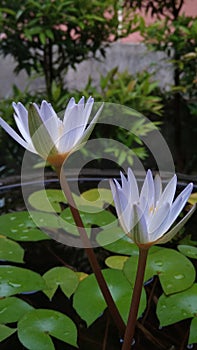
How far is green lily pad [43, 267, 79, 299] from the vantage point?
0.62 meters

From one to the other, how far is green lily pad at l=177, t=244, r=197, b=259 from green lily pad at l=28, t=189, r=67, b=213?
0.22 metres

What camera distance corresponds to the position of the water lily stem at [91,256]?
1.60 ft

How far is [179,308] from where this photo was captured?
0.58 meters

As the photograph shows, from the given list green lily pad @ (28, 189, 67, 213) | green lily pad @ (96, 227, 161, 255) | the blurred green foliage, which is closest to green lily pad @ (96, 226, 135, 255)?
green lily pad @ (96, 227, 161, 255)

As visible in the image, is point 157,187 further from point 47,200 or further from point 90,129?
point 47,200

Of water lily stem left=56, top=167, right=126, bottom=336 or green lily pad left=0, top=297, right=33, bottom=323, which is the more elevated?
water lily stem left=56, top=167, right=126, bottom=336

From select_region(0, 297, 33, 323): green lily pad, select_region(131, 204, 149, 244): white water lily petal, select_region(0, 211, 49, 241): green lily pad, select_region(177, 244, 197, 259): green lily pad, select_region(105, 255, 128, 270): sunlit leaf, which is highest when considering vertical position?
select_region(131, 204, 149, 244): white water lily petal

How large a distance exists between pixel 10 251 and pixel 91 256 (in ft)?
0.75

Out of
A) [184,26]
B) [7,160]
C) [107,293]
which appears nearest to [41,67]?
[7,160]

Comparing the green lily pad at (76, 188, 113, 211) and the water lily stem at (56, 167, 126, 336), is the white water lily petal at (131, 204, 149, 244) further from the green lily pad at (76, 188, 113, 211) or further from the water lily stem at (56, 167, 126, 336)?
the green lily pad at (76, 188, 113, 211)

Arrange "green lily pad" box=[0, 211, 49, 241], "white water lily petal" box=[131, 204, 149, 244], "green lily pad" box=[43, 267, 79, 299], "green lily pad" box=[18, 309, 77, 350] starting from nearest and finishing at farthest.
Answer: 1. "white water lily petal" box=[131, 204, 149, 244]
2. "green lily pad" box=[18, 309, 77, 350]
3. "green lily pad" box=[43, 267, 79, 299]
4. "green lily pad" box=[0, 211, 49, 241]

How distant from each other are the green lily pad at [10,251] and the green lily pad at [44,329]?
5.1 inches

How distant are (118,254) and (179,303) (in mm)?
159

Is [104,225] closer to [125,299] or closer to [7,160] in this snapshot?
[125,299]
